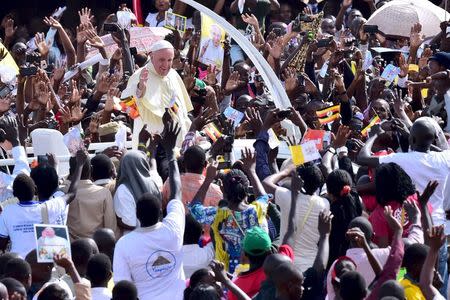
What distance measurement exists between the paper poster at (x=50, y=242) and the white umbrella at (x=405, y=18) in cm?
1028

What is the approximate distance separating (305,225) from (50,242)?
6.48 feet

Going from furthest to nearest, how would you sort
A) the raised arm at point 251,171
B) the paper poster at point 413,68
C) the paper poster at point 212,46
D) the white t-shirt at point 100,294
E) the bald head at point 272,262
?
the paper poster at point 413,68 → the paper poster at point 212,46 → the raised arm at point 251,171 → the white t-shirt at point 100,294 → the bald head at point 272,262

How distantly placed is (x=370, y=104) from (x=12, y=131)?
200 inches

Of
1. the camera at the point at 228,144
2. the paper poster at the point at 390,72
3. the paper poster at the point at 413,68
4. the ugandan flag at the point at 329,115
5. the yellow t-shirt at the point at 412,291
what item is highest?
the yellow t-shirt at the point at 412,291

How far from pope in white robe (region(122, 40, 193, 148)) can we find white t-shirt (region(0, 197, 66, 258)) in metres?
2.79

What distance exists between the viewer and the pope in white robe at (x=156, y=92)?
13.6 metres

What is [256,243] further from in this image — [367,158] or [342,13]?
[342,13]

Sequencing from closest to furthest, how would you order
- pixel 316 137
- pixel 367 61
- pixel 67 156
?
1. pixel 316 137
2. pixel 67 156
3. pixel 367 61

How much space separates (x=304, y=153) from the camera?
1129 cm

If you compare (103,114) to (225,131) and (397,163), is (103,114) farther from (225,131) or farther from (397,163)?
(397,163)

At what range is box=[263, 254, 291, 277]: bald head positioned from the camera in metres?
8.85

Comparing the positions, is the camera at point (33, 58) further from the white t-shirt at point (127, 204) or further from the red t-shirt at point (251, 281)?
the red t-shirt at point (251, 281)

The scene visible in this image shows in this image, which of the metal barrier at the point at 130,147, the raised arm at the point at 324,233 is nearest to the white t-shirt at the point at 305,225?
the raised arm at the point at 324,233

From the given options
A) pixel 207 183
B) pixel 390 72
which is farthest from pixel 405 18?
pixel 207 183
